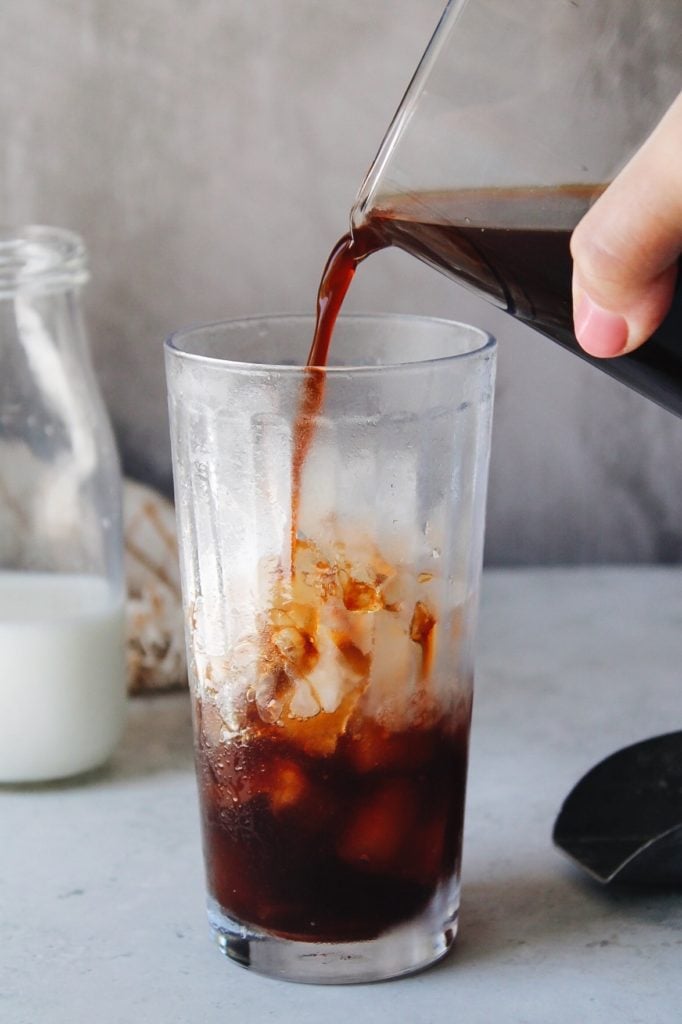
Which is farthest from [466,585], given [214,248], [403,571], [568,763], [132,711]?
[214,248]

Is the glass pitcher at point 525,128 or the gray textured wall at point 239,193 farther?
the gray textured wall at point 239,193

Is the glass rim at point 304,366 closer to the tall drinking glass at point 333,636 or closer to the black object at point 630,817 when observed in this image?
the tall drinking glass at point 333,636

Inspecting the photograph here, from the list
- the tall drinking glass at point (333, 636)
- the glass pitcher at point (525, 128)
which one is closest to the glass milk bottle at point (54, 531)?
the tall drinking glass at point (333, 636)

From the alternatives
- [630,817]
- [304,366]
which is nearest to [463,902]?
[630,817]

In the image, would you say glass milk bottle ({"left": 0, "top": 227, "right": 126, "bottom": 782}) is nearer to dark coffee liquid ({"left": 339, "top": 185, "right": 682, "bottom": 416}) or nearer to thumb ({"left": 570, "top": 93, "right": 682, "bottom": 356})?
dark coffee liquid ({"left": 339, "top": 185, "right": 682, "bottom": 416})

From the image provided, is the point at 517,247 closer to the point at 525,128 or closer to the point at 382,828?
the point at 525,128
